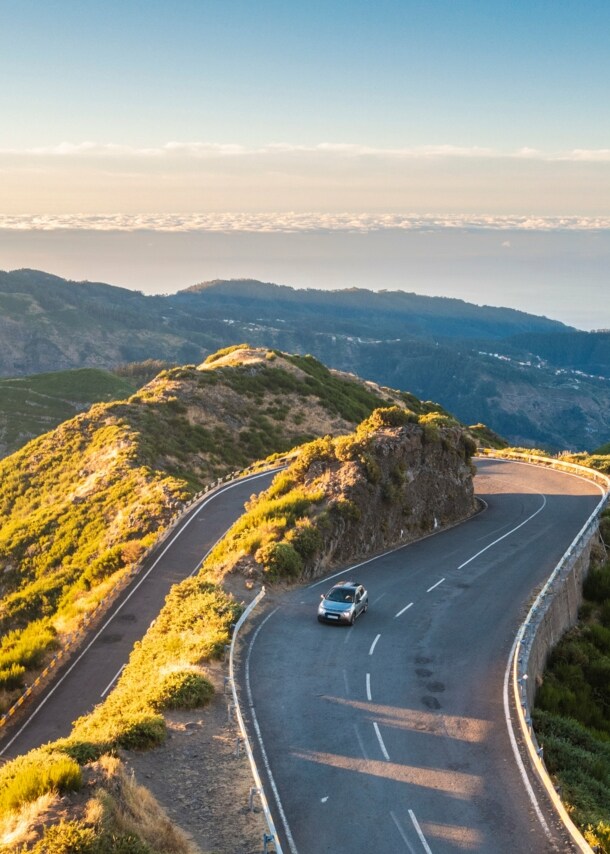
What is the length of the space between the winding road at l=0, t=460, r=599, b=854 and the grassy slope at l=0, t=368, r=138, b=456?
85227 mm

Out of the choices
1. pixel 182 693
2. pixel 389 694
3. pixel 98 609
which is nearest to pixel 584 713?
pixel 389 694

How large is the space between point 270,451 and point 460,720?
4761cm

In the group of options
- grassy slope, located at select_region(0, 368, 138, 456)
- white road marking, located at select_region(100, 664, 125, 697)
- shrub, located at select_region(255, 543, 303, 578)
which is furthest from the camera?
grassy slope, located at select_region(0, 368, 138, 456)

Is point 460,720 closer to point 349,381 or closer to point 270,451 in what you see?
point 270,451

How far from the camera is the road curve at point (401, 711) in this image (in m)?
13.5

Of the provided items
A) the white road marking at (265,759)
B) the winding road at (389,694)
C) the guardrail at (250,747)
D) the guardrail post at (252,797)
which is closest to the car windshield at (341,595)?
the winding road at (389,694)

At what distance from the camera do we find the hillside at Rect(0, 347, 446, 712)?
36.4 meters

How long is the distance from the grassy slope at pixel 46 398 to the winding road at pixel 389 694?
85227 millimetres

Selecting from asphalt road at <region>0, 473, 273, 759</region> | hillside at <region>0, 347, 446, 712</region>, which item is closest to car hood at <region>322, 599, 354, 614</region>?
asphalt road at <region>0, 473, 273, 759</region>

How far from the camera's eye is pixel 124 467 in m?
51.4

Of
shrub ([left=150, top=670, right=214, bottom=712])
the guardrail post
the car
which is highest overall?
the guardrail post

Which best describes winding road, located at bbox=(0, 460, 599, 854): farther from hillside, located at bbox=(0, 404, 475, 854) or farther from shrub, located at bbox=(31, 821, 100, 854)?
shrub, located at bbox=(31, 821, 100, 854)

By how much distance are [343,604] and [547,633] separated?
7.00 meters

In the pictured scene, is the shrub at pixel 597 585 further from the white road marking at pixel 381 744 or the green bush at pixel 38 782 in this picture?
the green bush at pixel 38 782
